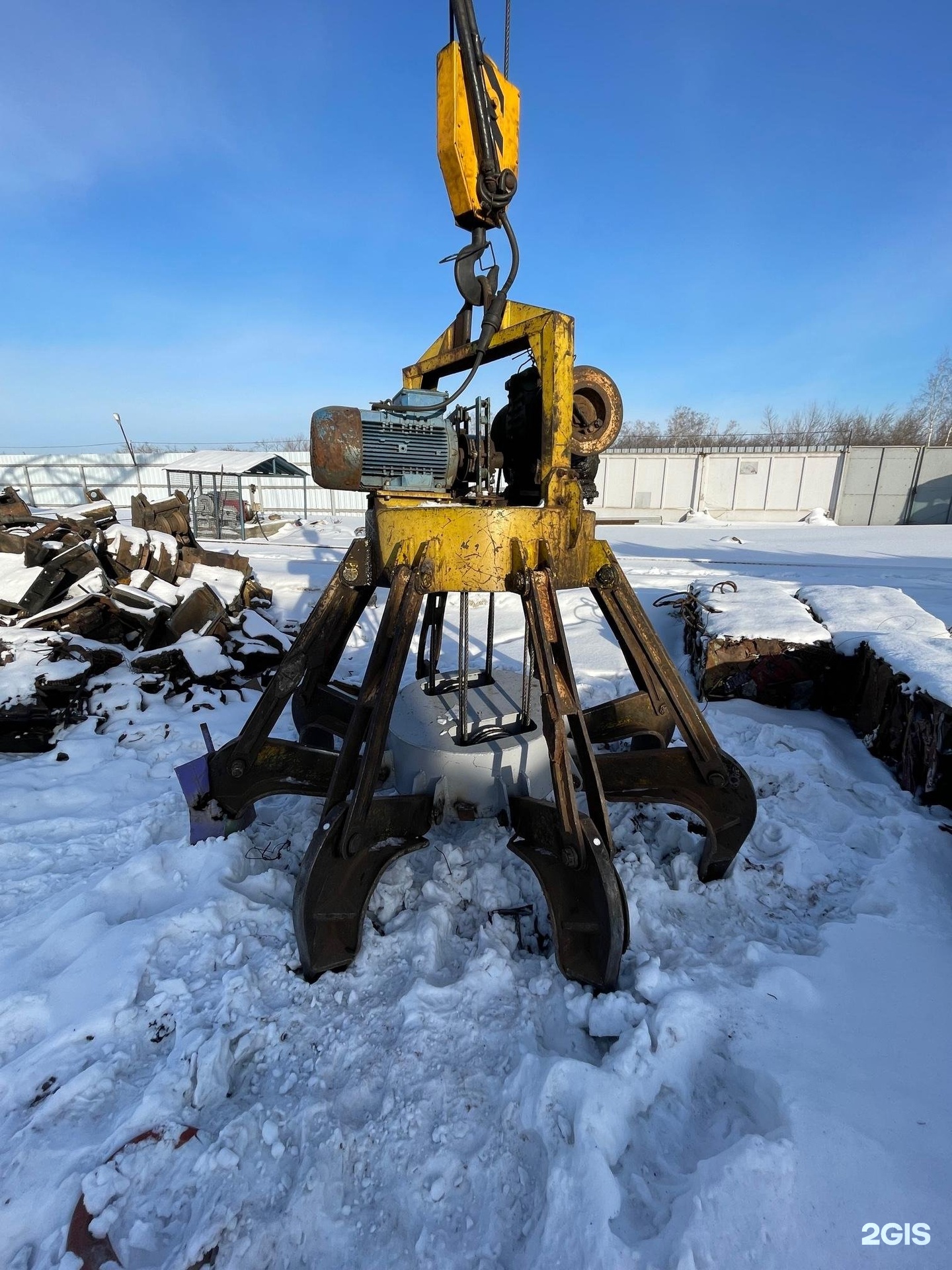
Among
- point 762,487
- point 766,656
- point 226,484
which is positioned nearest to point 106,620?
point 766,656

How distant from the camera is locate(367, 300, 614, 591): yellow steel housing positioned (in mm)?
2426

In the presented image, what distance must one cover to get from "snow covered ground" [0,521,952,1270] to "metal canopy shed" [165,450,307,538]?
1642cm

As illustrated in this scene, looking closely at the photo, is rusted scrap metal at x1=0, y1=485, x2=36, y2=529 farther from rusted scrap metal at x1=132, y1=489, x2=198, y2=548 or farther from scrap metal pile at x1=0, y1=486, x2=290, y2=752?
rusted scrap metal at x1=132, y1=489, x2=198, y2=548

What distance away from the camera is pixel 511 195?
8.89 feet

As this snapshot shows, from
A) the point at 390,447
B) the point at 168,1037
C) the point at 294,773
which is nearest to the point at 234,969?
the point at 168,1037

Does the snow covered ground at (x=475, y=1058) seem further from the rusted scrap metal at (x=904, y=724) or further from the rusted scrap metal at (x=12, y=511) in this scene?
the rusted scrap metal at (x=12, y=511)

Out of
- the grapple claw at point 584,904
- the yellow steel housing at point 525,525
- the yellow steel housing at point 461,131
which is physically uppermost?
the yellow steel housing at point 461,131

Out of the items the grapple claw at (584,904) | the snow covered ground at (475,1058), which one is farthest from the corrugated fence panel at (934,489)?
the grapple claw at (584,904)

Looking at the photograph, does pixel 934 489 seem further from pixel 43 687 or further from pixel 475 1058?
pixel 43 687

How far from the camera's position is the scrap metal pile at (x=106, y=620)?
188 inches

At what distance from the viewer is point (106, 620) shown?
605 cm

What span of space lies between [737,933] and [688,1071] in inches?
30.9

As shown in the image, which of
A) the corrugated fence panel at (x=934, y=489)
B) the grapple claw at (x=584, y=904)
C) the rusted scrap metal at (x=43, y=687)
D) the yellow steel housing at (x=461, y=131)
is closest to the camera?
the grapple claw at (x=584, y=904)

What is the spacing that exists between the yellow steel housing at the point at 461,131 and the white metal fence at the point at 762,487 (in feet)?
71.9
